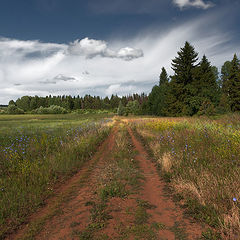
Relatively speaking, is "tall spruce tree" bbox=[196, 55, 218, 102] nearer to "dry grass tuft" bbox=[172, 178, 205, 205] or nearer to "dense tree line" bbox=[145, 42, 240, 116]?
"dense tree line" bbox=[145, 42, 240, 116]

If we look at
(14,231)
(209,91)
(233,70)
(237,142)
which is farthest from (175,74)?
(14,231)

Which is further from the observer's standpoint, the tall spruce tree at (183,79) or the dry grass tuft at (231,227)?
the tall spruce tree at (183,79)

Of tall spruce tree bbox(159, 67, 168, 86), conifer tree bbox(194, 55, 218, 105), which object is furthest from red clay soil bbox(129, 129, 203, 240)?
tall spruce tree bbox(159, 67, 168, 86)

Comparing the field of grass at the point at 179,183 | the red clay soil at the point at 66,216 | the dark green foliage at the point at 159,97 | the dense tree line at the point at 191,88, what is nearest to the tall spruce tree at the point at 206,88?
the dense tree line at the point at 191,88

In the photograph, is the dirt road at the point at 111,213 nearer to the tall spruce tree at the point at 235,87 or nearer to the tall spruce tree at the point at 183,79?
the tall spruce tree at the point at 183,79

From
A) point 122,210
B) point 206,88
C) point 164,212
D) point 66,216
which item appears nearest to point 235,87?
point 206,88

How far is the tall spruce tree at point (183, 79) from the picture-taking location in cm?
3228

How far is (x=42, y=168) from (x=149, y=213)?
13.7ft

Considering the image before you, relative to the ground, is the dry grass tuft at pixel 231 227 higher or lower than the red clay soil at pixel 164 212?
higher

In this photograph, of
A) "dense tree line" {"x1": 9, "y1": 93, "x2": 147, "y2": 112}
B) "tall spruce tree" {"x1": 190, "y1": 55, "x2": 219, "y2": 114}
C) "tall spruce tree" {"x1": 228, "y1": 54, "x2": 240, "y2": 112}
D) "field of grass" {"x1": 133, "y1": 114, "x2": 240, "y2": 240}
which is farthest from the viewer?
"dense tree line" {"x1": 9, "y1": 93, "x2": 147, "y2": 112}

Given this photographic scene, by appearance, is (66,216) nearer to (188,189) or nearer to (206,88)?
(188,189)

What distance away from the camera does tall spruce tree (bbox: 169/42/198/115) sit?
106 ft

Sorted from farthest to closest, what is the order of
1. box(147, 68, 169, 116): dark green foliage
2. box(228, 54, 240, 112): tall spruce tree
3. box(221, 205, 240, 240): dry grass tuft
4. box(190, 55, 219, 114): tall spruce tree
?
box(147, 68, 169, 116): dark green foliage → box(228, 54, 240, 112): tall spruce tree → box(190, 55, 219, 114): tall spruce tree → box(221, 205, 240, 240): dry grass tuft

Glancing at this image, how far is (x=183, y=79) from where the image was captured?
3341 centimetres
